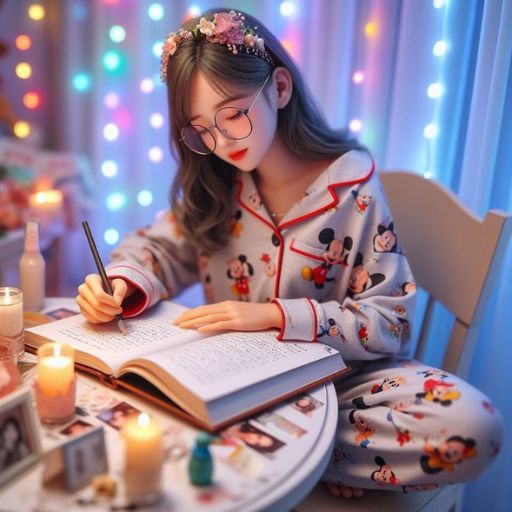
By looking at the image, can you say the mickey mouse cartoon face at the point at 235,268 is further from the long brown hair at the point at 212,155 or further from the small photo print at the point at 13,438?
the small photo print at the point at 13,438

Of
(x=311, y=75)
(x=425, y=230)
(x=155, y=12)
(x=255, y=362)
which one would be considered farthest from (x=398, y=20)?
(x=255, y=362)

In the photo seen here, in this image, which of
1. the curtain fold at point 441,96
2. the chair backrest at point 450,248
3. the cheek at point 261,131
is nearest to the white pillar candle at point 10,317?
the cheek at point 261,131

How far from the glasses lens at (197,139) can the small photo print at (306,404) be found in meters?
0.53

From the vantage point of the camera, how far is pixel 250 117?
1144 mm

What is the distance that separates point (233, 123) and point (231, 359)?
0.46m

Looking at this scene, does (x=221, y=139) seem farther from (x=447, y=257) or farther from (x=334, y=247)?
(x=447, y=257)

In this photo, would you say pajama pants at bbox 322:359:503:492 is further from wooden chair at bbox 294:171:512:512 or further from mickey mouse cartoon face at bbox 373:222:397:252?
mickey mouse cartoon face at bbox 373:222:397:252

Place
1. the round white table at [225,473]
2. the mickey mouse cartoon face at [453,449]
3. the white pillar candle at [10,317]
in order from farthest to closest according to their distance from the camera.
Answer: the white pillar candle at [10,317]
the mickey mouse cartoon face at [453,449]
the round white table at [225,473]

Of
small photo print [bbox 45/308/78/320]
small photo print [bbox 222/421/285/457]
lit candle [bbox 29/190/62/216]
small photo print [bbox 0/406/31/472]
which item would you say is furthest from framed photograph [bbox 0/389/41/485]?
lit candle [bbox 29/190/62/216]

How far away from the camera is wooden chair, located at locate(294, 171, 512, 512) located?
45.5 inches

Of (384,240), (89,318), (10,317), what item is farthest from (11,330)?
(384,240)

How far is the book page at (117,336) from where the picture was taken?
941mm

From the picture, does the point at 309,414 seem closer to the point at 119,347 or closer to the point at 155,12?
the point at 119,347

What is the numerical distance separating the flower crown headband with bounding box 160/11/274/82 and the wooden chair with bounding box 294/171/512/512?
1.47ft
